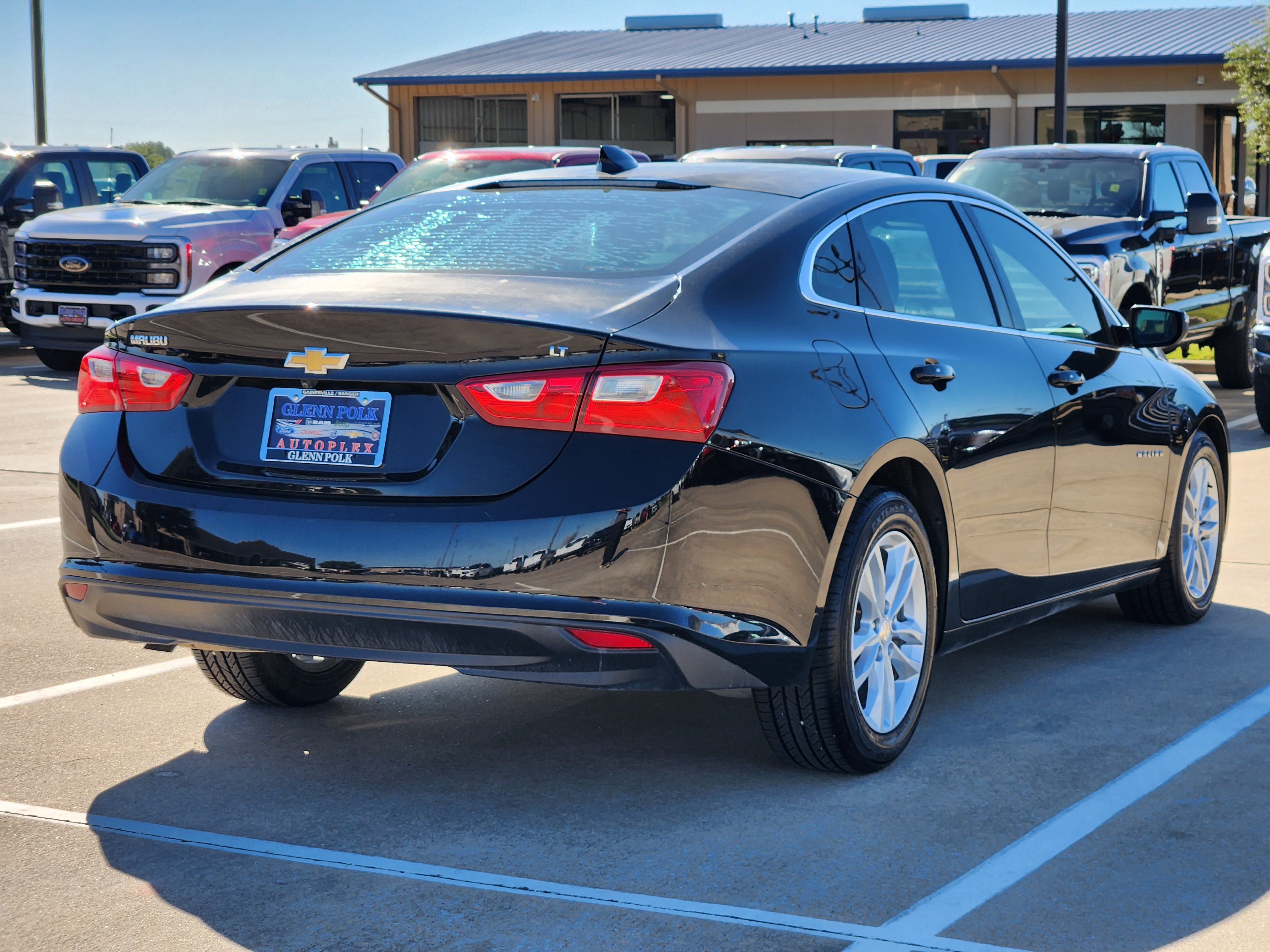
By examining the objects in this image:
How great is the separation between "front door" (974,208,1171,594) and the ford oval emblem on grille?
11905 millimetres

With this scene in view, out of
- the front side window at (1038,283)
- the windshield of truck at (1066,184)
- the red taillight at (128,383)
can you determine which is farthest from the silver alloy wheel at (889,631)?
the windshield of truck at (1066,184)

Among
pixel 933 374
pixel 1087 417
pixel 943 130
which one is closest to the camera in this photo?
pixel 933 374

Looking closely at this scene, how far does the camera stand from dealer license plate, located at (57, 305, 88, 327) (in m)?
15.6

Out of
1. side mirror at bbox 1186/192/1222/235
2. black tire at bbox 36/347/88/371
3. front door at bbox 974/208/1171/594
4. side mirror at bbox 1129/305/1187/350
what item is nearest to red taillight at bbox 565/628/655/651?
front door at bbox 974/208/1171/594

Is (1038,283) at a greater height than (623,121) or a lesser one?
lesser

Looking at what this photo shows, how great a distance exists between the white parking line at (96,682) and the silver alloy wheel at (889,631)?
2.50 m

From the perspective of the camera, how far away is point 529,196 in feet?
16.2

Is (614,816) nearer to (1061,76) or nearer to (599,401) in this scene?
(599,401)

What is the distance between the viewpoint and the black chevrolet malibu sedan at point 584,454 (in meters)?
3.75

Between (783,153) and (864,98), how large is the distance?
2437 centimetres

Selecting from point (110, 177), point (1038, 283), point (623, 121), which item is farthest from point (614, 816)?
point (623, 121)

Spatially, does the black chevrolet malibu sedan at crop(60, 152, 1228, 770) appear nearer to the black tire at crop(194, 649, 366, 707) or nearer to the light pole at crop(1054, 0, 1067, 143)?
the black tire at crop(194, 649, 366, 707)

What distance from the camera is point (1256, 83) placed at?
94.1 feet

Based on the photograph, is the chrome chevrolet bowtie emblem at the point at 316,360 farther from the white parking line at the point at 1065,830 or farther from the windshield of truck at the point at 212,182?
the windshield of truck at the point at 212,182
